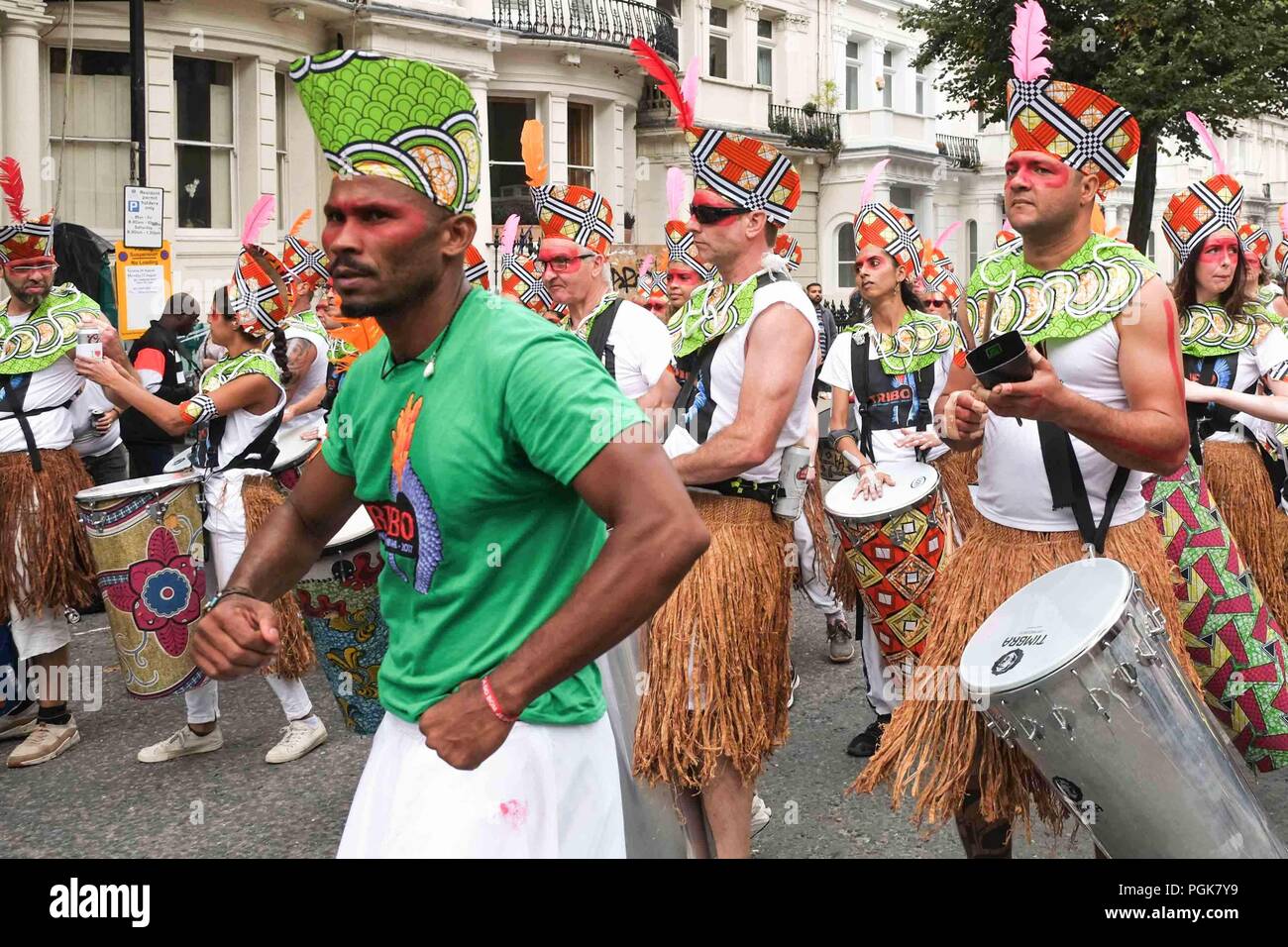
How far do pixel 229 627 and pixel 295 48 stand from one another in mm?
17967

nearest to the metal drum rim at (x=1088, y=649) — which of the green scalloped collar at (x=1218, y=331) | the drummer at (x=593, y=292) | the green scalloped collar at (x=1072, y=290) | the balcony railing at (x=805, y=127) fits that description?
the green scalloped collar at (x=1072, y=290)

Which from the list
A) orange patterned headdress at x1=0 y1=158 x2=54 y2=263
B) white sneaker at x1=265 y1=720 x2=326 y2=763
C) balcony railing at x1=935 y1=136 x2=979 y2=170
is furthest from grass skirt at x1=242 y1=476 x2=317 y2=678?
balcony railing at x1=935 y1=136 x2=979 y2=170

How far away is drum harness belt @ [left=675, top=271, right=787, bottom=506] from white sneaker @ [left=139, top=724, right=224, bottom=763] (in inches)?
111

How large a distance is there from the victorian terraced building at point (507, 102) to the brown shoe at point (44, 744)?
23.5 ft

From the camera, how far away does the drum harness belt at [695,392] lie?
407cm

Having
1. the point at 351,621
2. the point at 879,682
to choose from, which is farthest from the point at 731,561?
the point at 879,682

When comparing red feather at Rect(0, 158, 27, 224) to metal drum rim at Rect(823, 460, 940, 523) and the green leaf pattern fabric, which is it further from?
the green leaf pattern fabric

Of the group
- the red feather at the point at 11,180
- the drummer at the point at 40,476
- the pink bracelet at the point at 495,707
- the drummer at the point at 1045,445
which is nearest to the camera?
the pink bracelet at the point at 495,707

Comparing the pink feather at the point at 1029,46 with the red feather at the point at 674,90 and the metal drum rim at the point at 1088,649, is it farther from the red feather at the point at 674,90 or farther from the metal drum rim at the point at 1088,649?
the metal drum rim at the point at 1088,649
